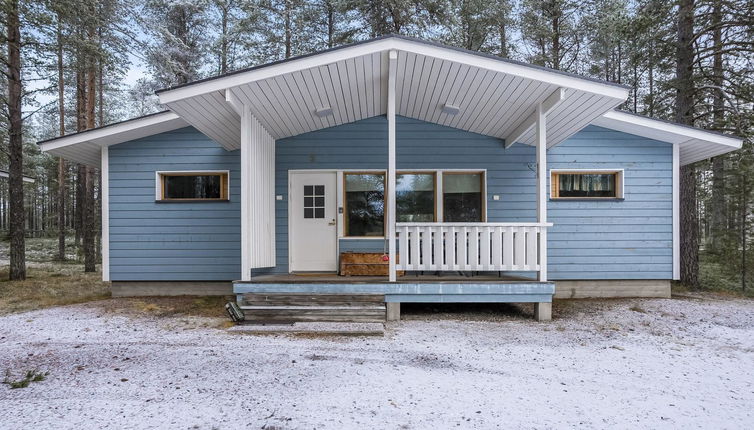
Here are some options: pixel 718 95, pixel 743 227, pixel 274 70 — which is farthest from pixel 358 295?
pixel 718 95

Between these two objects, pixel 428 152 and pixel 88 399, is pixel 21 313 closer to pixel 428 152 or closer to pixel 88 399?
pixel 88 399

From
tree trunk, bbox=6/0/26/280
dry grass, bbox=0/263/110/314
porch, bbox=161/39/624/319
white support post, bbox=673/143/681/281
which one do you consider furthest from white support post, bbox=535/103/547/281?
tree trunk, bbox=6/0/26/280

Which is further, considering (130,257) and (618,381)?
(130,257)

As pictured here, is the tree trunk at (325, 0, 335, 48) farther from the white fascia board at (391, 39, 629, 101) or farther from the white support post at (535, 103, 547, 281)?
the white support post at (535, 103, 547, 281)

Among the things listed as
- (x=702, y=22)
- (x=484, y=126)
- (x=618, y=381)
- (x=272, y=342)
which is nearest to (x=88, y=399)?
(x=272, y=342)

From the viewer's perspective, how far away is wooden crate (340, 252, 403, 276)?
558 cm

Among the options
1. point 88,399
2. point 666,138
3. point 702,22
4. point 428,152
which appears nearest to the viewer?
point 88,399

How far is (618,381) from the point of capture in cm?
268

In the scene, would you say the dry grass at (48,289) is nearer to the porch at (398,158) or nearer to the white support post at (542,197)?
the porch at (398,158)

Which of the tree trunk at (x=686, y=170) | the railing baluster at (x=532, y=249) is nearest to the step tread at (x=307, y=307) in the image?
the railing baluster at (x=532, y=249)

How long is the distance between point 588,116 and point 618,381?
11.1 ft

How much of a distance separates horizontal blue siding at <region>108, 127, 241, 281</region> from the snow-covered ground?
1492 mm

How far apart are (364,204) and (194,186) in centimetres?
280

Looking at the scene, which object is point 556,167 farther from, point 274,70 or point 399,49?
point 274,70
